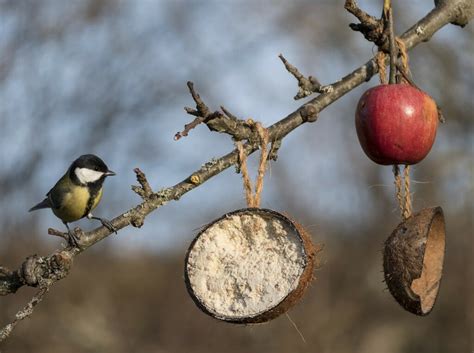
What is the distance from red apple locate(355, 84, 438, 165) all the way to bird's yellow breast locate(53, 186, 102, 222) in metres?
2.35

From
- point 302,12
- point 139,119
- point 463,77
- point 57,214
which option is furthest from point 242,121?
point 302,12

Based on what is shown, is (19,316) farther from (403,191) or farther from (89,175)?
(89,175)

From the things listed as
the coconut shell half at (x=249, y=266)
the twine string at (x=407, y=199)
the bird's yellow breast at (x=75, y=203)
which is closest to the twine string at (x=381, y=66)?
the twine string at (x=407, y=199)

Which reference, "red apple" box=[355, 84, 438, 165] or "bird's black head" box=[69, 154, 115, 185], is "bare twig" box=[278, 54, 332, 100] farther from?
"bird's black head" box=[69, 154, 115, 185]

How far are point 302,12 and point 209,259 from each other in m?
10.2

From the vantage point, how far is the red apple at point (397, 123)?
2.37 m

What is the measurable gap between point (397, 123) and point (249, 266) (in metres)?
0.62

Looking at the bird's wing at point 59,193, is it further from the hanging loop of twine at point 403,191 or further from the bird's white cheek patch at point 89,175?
the hanging loop of twine at point 403,191

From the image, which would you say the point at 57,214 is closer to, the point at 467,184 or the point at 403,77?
the point at 403,77

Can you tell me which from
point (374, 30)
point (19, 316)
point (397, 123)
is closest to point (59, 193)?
point (19, 316)

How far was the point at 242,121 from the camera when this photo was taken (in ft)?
8.08

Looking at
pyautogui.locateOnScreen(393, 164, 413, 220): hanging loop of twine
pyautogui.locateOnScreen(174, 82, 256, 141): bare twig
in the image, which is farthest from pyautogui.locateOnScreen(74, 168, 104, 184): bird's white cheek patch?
pyautogui.locateOnScreen(393, 164, 413, 220): hanging loop of twine

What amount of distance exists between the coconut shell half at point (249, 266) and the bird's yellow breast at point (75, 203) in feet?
7.15

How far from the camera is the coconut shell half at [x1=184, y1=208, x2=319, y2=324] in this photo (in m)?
2.24
